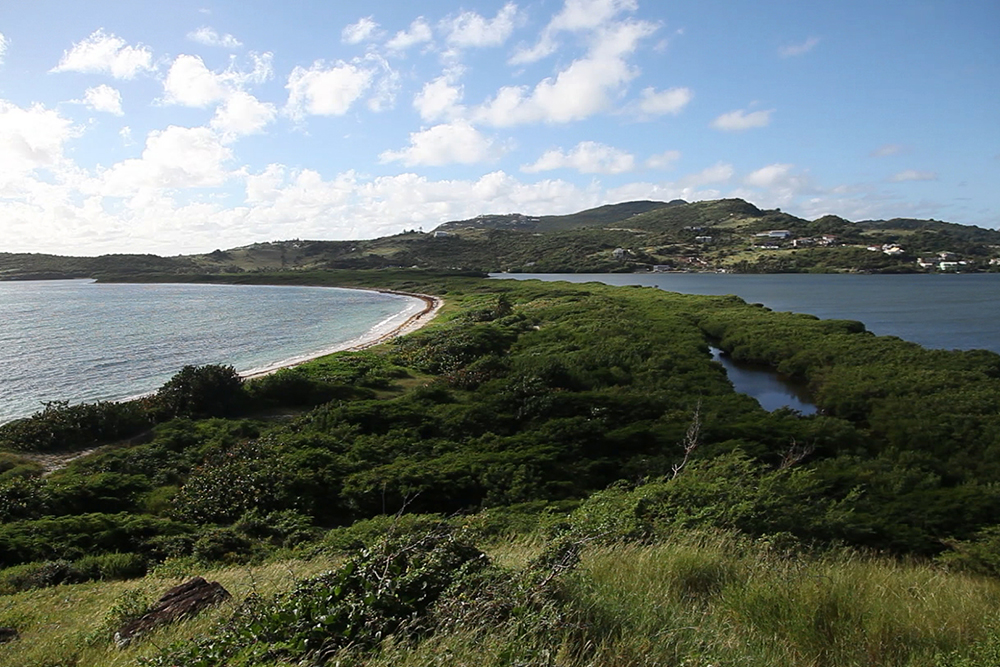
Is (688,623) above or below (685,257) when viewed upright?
below

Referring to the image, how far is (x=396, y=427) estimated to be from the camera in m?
21.6

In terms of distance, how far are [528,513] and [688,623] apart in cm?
858

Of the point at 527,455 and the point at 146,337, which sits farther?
the point at 146,337

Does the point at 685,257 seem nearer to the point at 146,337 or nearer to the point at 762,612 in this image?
the point at 146,337

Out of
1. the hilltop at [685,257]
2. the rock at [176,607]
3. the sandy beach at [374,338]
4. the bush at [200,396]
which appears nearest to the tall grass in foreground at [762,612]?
the rock at [176,607]

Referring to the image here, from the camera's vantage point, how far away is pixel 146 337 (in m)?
55.1

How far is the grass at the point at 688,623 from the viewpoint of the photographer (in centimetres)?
436

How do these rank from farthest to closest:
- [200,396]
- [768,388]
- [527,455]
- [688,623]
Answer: [768,388] → [200,396] → [527,455] → [688,623]

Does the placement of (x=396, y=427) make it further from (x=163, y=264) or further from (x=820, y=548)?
(x=163, y=264)

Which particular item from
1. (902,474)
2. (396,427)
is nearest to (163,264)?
(396,427)

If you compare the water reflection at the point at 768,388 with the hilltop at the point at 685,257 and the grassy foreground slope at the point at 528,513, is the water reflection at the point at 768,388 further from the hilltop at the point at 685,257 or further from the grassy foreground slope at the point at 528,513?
the hilltop at the point at 685,257

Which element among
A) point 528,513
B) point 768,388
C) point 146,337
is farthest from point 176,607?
point 146,337

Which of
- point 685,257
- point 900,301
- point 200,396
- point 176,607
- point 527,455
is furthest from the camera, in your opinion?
point 685,257

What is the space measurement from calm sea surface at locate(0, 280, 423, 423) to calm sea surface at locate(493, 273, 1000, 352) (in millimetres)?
46822
